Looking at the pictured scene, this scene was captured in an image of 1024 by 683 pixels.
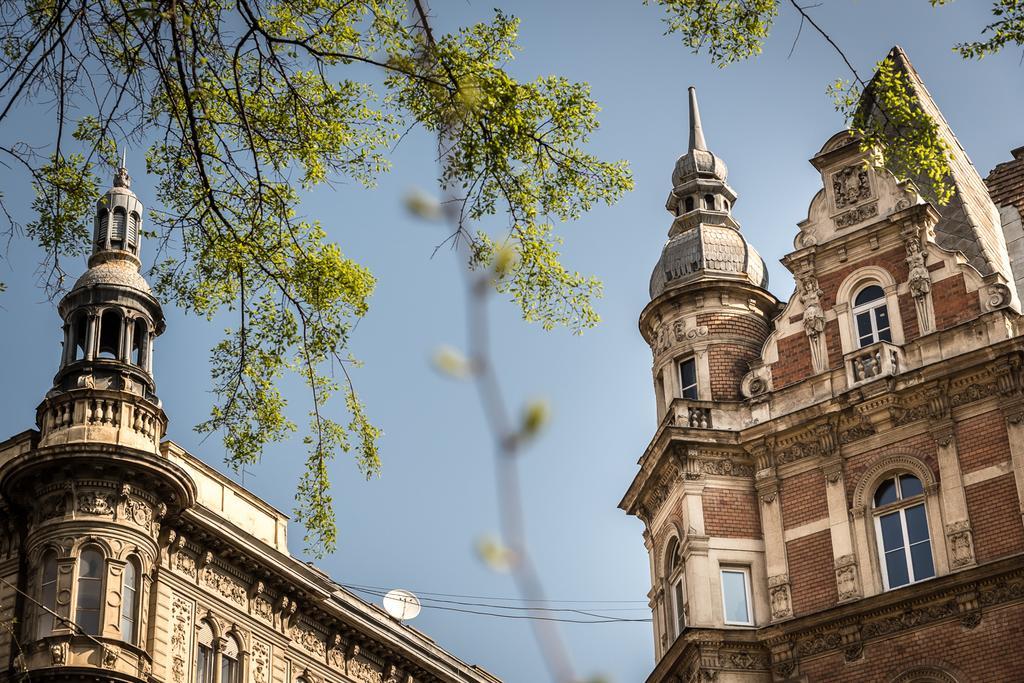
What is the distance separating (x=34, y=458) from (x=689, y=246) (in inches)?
654

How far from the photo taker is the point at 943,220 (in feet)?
130

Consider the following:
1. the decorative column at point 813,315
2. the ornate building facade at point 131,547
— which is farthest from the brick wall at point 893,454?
the ornate building facade at point 131,547

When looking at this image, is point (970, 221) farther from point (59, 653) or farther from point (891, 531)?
point (59, 653)

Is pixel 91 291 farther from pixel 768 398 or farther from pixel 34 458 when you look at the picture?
pixel 768 398

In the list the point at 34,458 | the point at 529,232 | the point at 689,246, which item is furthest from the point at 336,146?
the point at 689,246

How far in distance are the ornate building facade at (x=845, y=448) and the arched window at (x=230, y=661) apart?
9.42 meters

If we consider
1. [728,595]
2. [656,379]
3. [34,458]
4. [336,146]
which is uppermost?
[656,379]

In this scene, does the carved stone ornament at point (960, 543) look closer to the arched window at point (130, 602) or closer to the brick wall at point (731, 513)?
the brick wall at point (731, 513)

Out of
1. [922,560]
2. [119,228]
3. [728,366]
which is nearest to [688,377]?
[728,366]

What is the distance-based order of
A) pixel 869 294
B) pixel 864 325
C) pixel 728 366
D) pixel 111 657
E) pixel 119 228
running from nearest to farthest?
pixel 111 657 < pixel 864 325 < pixel 869 294 < pixel 728 366 < pixel 119 228

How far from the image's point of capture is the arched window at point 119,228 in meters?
40.5

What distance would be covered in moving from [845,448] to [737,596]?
402 centimetres

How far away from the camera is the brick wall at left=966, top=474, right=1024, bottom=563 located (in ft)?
108

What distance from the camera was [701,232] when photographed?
4166 centimetres
